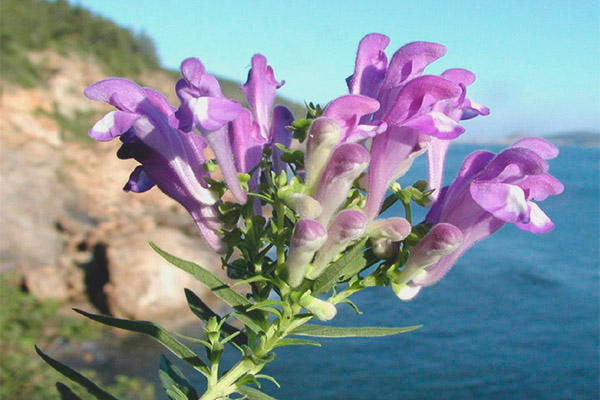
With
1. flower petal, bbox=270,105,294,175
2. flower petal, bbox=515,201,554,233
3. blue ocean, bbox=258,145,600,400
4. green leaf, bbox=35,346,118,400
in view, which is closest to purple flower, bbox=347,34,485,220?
flower petal, bbox=270,105,294,175

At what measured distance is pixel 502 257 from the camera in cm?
2731

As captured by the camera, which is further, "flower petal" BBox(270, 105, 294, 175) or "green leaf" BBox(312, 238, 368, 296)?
"flower petal" BBox(270, 105, 294, 175)

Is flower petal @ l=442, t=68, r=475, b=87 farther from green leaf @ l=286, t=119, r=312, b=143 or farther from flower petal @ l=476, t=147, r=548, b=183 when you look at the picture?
green leaf @ l=286, t=119, r=312, b=143

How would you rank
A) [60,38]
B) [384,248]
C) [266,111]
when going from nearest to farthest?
[384,248]
[266,111]
[60,38]

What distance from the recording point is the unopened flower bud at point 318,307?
173 centimetres

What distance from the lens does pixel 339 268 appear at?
67.3 inches

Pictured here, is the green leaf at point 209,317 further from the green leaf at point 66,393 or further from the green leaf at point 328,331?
the green leaf at point 66,393

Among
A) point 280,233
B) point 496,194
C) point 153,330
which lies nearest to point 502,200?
point 496,194

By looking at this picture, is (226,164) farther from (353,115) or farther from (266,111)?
(353,115)

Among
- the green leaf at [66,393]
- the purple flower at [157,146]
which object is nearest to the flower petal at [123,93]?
the purple flower at [157,146]

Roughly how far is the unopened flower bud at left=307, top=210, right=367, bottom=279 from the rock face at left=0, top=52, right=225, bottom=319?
13.5 metres

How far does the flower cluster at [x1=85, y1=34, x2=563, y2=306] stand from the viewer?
1.68 m

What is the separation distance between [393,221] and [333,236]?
0.20 m

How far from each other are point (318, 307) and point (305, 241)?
0.77 ft
